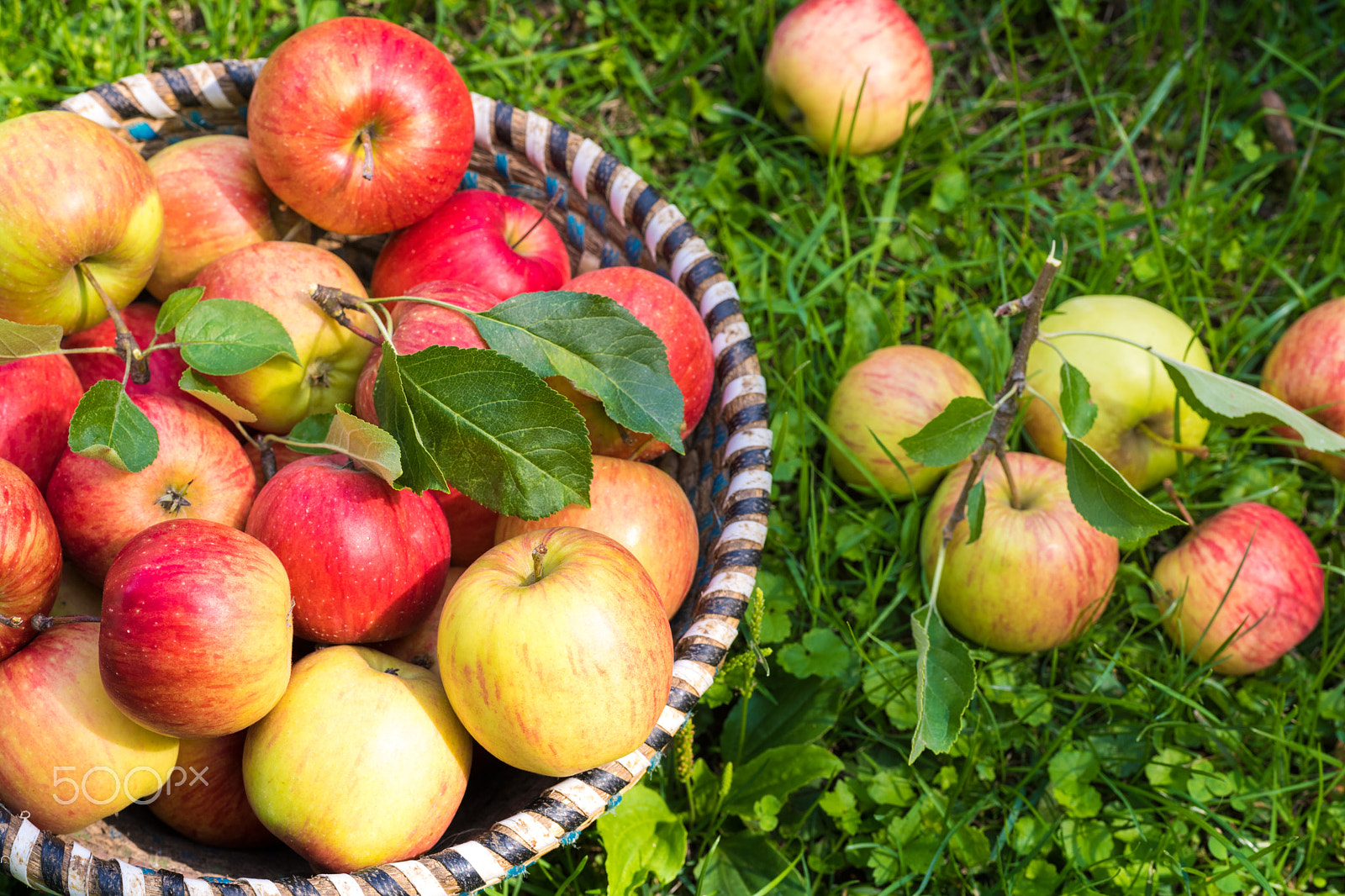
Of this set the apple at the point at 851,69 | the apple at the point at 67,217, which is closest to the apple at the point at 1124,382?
the apple at the point at 851,69

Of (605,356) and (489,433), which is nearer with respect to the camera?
(489,433)

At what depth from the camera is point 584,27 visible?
9.53 ft

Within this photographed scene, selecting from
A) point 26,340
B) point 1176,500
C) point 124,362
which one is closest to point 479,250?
point 124,362

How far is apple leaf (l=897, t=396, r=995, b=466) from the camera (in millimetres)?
1647

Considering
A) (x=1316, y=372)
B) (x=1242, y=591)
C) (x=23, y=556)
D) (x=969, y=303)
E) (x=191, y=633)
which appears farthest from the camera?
(x=969, y=303)

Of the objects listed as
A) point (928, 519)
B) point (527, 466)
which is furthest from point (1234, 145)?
point (527, 466)

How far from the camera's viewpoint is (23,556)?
1433 mm

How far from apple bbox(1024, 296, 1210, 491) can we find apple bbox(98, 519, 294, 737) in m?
1.66

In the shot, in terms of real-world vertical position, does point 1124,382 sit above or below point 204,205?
below

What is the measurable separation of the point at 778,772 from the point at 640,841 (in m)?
0.29

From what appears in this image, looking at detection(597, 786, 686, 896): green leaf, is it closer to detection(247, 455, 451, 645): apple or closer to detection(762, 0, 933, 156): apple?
detection(247, 455, 451, 645): apple

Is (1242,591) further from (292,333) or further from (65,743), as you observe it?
(65,743)

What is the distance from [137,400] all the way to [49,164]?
0.40 metres

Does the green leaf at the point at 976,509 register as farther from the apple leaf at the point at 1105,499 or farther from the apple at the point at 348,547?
the apple at the point at 348,547
